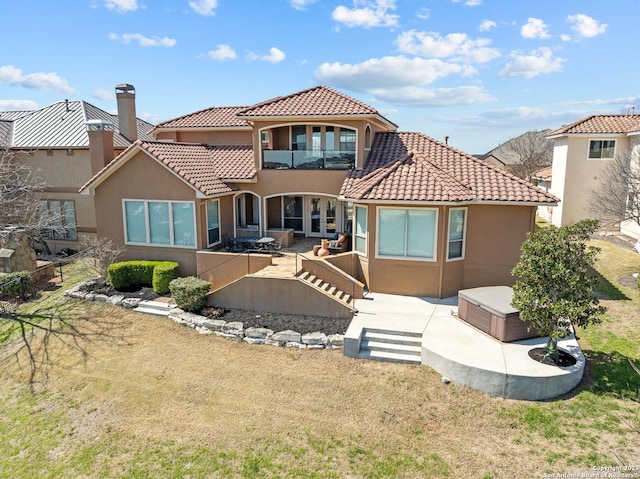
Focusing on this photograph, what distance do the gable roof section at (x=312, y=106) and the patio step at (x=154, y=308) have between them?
8890 mm

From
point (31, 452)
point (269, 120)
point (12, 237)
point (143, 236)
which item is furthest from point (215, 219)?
point (31, 452)

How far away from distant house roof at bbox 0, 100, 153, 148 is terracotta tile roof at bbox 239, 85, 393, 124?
10.4 meters

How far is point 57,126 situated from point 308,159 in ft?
57.2

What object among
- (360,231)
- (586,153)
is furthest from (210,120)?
(586,153)

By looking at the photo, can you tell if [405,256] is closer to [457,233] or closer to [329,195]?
[457,233]

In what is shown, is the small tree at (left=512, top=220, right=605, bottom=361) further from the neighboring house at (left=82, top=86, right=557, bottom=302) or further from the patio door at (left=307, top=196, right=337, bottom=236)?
the patio door at (left=307, top=196, right=337, bottom=236)

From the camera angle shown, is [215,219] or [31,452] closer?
[31,452]

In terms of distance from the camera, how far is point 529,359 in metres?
11.8

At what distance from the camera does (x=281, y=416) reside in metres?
10.6

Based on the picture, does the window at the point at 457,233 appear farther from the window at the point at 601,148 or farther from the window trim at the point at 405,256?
the window at the point at 601,148

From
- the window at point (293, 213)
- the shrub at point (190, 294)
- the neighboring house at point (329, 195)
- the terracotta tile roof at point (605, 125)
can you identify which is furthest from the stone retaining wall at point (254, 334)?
the terracotta tile roof at point (605, 125)

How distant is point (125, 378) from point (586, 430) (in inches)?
471

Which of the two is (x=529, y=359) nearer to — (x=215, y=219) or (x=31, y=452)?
(x=31, y=452)

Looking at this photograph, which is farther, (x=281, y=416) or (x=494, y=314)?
(x=494, y=314)
